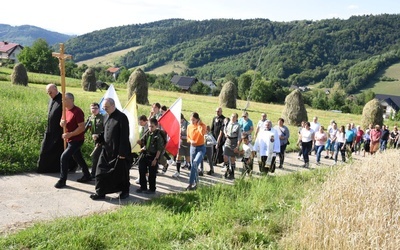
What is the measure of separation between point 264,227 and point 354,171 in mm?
2984

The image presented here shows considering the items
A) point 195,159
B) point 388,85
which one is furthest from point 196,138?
point 388,85

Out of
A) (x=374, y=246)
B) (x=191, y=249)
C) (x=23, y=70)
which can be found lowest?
(x=191, y=249)

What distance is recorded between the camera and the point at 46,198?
7.98m

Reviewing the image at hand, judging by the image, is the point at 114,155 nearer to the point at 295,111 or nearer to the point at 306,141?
the point at 306,141

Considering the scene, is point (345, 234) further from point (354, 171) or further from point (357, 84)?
point (357, 84)

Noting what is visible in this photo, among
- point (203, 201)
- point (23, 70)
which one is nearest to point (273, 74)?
point (23, 70)

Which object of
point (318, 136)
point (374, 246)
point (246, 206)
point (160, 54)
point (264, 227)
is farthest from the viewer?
point (160, 54)

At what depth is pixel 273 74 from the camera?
11344 cm

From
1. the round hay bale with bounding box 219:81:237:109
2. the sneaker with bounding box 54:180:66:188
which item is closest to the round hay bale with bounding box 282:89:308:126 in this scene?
the round hay bale with bounding box 219:81:237:109

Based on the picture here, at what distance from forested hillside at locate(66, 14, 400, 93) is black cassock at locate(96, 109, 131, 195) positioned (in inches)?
3828

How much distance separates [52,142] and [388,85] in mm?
111843

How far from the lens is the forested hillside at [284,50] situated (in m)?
118

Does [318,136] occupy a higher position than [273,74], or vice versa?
[273,74]

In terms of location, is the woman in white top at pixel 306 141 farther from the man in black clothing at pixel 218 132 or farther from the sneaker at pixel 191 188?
the sneaker at pixel 191 188
